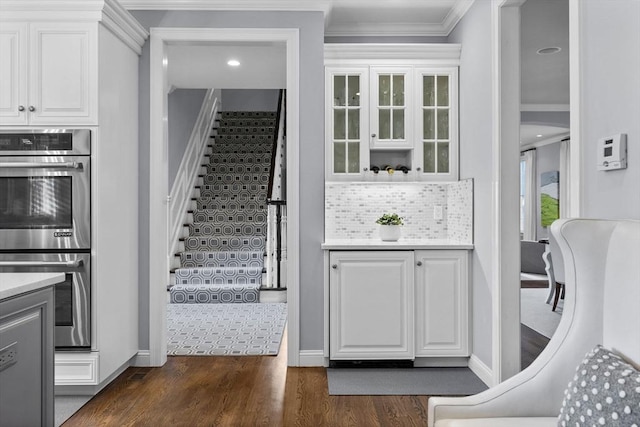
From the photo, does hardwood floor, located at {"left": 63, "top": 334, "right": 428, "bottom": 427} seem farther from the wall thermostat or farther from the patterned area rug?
the wall thermostat

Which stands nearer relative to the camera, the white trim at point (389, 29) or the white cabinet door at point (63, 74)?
the white cabinet door at point (63, 74)

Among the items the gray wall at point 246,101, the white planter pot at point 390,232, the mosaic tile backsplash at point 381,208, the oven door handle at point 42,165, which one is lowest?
the white planter pot at point 390,232

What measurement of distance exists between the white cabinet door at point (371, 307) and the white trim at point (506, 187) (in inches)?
26.2

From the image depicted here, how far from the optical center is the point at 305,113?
349 centimetres

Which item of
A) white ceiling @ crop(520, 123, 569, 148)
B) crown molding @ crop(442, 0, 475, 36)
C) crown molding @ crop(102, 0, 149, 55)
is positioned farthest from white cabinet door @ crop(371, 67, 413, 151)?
white ceiling @ crop(520, 123, 569, 148)

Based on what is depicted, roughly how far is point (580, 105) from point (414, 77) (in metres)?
1.95

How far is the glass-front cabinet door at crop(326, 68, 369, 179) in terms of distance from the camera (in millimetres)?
3752

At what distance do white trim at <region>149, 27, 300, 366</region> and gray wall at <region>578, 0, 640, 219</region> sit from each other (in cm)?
201

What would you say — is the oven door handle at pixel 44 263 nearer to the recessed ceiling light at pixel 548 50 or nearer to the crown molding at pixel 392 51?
the crown molding at pixel 392 51

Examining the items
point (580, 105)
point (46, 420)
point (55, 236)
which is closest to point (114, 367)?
point (55, 236)

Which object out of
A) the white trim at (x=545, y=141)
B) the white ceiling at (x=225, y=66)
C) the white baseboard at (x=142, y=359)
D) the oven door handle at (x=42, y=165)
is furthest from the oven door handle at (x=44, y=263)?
the white trim at (x=545, y=141)

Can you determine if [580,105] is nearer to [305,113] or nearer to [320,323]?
[305,113]

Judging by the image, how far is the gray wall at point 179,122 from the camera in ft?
23.2

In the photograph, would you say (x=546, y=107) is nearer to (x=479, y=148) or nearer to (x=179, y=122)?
(x=479, y=148)
